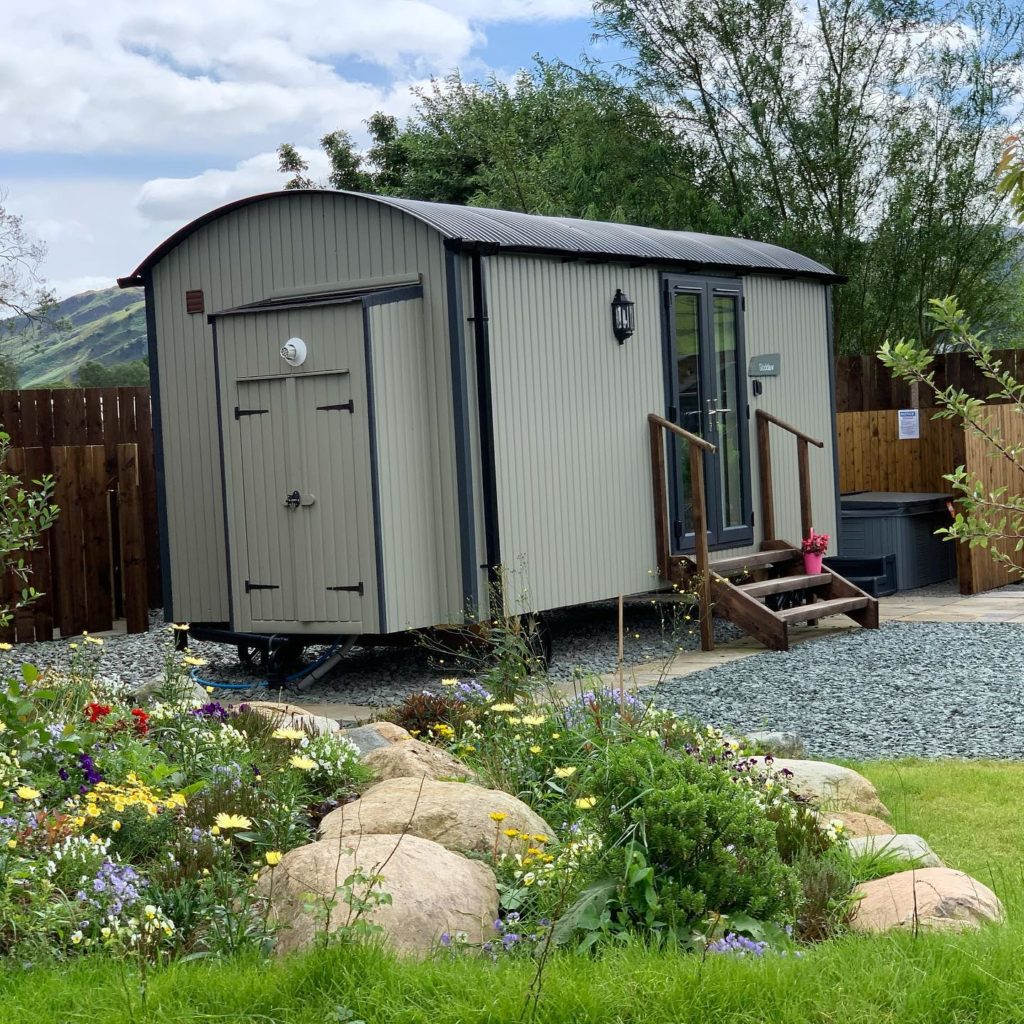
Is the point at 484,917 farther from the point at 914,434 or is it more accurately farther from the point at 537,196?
the point at 537,196

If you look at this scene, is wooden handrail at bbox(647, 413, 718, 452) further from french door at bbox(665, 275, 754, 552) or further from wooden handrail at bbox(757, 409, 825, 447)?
wooden handrail at bbox(757, 409, 825, 447)

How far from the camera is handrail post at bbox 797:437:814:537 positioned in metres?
11.7

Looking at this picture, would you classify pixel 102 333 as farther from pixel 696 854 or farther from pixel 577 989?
pixel 577 989

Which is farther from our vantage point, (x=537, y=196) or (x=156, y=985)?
(x=537, y=196)

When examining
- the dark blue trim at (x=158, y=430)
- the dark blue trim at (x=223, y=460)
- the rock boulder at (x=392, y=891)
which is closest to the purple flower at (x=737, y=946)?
the rock boulder at (x=392, y=891)

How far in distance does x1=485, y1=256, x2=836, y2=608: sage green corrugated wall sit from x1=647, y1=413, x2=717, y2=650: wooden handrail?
77 mm

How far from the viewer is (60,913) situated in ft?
11.4

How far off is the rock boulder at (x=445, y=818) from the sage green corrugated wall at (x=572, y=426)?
414 cm

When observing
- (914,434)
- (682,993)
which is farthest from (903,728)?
(914,434)

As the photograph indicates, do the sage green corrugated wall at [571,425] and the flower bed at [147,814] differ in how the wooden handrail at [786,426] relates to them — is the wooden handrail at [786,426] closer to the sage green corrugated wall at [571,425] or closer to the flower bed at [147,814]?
the sage green corrugated wall at [571,425]

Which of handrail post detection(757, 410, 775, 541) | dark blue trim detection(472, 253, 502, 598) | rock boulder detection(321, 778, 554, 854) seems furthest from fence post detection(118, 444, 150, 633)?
rock boulder detection(321, 778, 554, 854)

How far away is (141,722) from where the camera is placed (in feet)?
15.7

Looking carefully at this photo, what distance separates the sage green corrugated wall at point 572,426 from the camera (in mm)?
8914

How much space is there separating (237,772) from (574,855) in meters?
1.26
